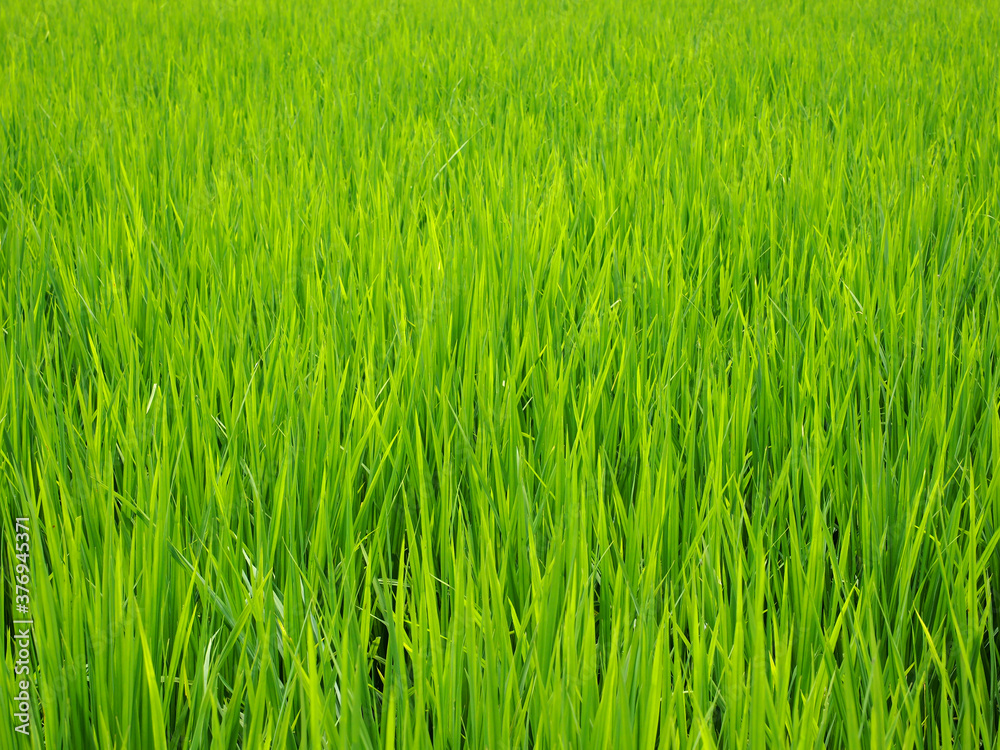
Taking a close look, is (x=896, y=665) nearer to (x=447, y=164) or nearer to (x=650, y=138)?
(x=447, y=164)

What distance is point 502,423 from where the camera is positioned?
0.91m

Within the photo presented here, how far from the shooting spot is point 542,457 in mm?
891

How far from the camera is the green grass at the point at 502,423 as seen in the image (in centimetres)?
55

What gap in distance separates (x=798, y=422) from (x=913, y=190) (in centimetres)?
106

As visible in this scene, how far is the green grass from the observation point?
0.55 meters

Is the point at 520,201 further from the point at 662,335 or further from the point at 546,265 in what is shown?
the point at 662,335

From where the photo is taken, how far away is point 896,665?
0.57 meters

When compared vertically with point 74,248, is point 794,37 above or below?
above

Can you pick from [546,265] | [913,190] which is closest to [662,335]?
[546,265]

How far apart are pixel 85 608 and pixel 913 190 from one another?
1732 mm

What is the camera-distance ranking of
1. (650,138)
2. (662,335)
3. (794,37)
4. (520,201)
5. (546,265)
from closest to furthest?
(662,335), (546,265), (520,201), (650,138), (794,37)

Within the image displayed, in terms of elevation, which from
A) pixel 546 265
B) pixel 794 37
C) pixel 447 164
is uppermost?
pixel 794 37

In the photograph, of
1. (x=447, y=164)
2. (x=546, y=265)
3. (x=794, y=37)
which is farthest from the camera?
(x=794, y=37)

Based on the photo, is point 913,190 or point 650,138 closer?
point 913,190
